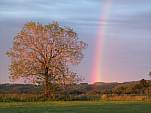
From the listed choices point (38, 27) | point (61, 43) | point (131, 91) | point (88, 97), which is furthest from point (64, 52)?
point (131, 91)

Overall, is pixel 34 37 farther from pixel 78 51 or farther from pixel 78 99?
pixel 78 99

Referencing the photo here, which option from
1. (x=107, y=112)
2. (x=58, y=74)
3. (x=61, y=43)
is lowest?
(x=107, y=112)

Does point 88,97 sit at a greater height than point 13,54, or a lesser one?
lesser

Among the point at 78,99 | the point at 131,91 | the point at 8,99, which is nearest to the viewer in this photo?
the point at 8,99

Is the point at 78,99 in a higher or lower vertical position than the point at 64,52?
lower

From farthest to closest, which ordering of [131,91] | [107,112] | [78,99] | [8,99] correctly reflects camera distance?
[131,91] → [78,99] → [8,99] → [107,112]

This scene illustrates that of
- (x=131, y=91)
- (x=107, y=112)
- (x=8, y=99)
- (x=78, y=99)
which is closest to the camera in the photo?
(x=107, y=112)

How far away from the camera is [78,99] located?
80.8m

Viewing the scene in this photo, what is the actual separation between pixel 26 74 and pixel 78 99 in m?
11.0

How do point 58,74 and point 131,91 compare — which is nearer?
point 58,74

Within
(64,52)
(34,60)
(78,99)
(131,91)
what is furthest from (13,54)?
(131,91)

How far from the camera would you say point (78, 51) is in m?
75.4

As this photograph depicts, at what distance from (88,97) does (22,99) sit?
1222cm

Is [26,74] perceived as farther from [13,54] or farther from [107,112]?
[107,112]
